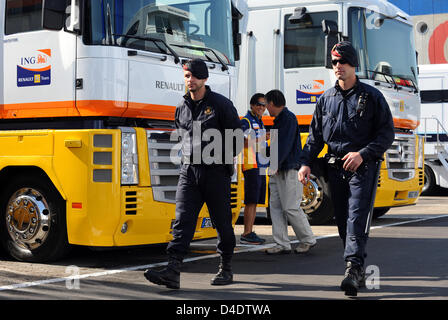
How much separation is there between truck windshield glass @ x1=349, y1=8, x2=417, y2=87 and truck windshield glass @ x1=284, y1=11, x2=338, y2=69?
461mm

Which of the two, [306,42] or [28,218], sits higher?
[306,42]

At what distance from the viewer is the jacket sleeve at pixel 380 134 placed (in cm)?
636

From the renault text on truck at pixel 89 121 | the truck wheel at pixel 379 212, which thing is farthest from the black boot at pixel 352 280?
the truck wheel at pixel 379 212

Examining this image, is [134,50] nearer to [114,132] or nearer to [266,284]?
[114,132]

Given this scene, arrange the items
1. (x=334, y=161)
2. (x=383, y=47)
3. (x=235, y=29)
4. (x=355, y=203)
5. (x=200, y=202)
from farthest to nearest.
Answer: (x=383, y=47)
(x=235, y=29)
(x=200, y=202)
(x=334, y=161)
(x=355, y=203)

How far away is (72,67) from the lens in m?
7.70

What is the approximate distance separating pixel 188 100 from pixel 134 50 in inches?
46.5

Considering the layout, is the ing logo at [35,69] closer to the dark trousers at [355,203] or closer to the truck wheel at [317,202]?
the dark trousers at [355,203]

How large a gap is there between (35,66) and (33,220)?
5.20 feet

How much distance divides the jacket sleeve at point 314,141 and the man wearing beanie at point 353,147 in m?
0.09

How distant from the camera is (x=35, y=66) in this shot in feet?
26.2

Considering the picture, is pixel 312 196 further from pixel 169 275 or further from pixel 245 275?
pixel 169 275

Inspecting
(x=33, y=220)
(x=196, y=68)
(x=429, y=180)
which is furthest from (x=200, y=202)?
(x=429, y=180)
